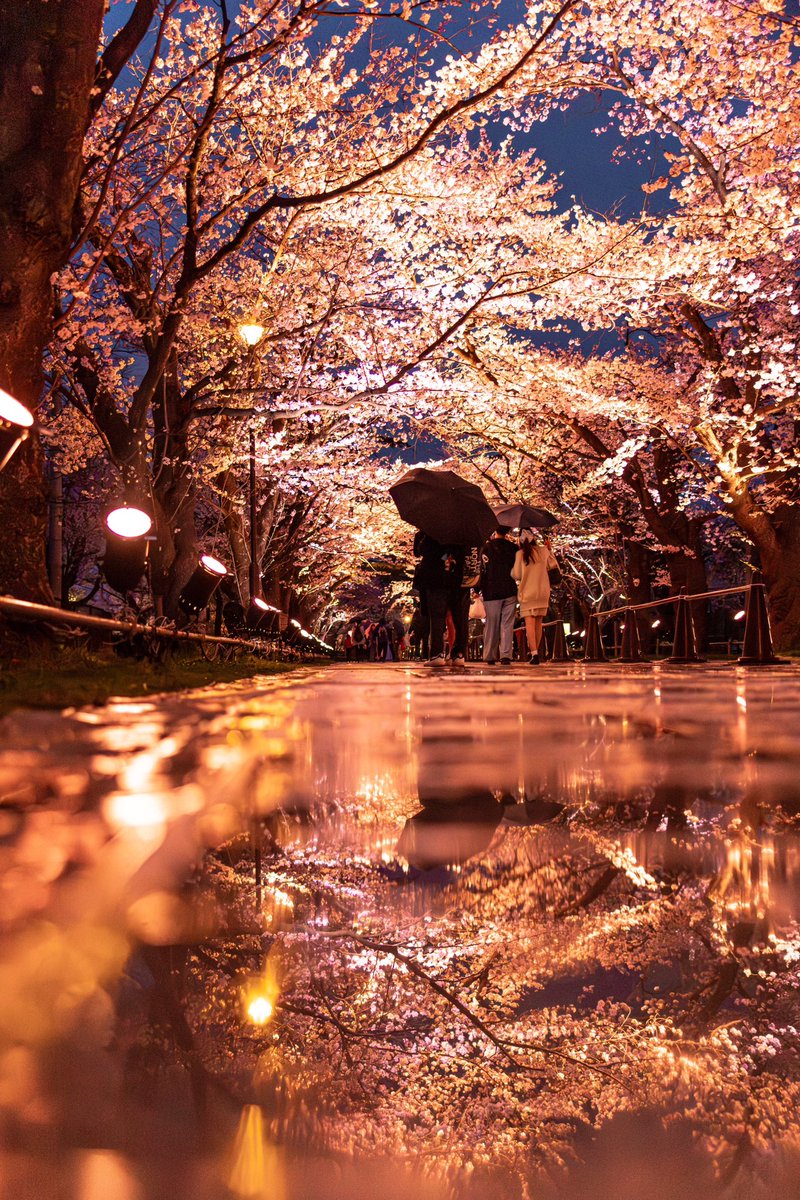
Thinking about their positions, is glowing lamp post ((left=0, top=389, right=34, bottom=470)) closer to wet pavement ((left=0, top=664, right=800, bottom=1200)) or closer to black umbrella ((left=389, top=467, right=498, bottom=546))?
wet pavement ((left=0, top=664, right=800, bottom=1200))

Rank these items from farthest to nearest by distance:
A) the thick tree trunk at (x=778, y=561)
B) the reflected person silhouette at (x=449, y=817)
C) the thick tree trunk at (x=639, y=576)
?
the thick tree trunk at (x=639, y=576) < the thick tree trunk at (x=778, y=561) < the reflected person silhouette at (x=449, y=817)

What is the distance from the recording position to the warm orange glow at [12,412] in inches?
237

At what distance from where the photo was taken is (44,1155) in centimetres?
73

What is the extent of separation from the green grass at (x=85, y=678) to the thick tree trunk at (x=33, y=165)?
1039 mm

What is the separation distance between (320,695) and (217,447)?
1596 cm

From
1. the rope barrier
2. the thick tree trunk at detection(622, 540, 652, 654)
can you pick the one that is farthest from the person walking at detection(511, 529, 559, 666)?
the thick tree trunk at detection(622, 540, 652, 654)

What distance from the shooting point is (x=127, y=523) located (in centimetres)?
1113

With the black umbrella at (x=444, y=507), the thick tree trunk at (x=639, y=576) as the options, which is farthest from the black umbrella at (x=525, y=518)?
the thick tree trunk at (x=639, y=576)

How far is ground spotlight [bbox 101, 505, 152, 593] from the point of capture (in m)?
11.1

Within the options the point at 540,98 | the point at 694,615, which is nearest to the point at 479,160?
the point at 540,98

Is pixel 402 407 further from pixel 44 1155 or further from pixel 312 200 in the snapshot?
pixel 44 1155

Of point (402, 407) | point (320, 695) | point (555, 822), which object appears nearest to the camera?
point (555, 822)

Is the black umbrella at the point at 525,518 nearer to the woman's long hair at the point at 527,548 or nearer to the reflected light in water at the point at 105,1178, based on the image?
the woman's long hair at the point at 527,548

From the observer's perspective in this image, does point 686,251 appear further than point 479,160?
No
